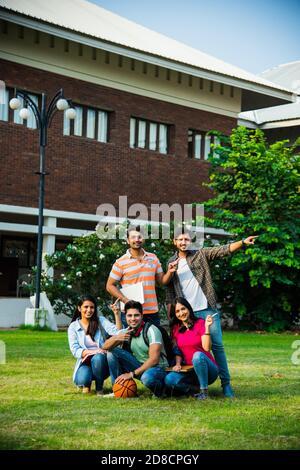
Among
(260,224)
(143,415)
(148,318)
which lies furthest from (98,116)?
(143,415)

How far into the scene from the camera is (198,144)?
1102 inches

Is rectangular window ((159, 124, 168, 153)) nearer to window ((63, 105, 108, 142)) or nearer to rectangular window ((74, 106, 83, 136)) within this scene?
window ((63, 105, 108, 142))

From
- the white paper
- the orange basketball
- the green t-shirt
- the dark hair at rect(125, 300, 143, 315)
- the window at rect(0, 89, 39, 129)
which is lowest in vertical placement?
the orange basketball

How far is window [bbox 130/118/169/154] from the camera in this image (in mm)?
26078

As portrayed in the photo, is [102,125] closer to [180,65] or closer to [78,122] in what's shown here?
[78,122]

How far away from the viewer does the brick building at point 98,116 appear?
23.0 metres

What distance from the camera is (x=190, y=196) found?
89.5 ft

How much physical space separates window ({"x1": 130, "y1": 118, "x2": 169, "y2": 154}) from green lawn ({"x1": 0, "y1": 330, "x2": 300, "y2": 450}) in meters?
14.7

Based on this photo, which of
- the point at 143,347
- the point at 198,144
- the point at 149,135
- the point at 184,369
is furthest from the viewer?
the point at 198,144

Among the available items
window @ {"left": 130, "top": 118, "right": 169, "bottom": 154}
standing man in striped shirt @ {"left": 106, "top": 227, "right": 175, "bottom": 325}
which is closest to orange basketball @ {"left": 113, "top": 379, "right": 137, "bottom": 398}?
standing man in striped shirt @ {"left": 106, "top": 227, "right": 175, "bottom": 325}

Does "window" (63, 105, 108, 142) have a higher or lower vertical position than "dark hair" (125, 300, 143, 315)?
higher

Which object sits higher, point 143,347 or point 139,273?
point 139,273


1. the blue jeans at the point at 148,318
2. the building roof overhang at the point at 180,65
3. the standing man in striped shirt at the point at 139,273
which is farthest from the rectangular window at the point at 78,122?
the blue jeans at the point at 148,318

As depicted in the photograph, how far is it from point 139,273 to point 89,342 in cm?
100
